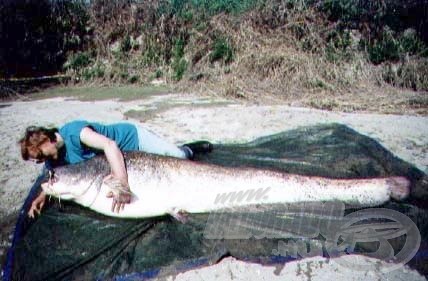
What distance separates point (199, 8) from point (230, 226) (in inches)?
358

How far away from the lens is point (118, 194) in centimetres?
278

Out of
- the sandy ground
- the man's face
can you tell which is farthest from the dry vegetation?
the man's face

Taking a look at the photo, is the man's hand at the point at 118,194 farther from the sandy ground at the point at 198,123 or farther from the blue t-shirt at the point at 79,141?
the sandy ground at the point at 198,123

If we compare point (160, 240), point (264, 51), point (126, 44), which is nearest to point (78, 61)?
point (126, 44)

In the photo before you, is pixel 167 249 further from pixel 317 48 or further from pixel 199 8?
pixel 199 8

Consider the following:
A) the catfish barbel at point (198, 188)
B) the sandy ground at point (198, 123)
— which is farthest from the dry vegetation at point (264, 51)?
the catfish barbel at point (198, 188)

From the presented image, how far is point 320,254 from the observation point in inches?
95.7

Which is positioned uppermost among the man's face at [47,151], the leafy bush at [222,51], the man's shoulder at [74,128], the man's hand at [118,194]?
the leafy bush at [222,51]

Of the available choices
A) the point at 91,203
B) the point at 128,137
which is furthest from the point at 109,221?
the point at 128,137

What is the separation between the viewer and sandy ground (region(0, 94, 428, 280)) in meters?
3.33

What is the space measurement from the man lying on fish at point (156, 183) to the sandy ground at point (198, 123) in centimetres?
59

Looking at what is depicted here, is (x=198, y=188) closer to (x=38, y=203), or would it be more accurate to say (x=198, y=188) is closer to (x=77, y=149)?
(x=77, y=149)

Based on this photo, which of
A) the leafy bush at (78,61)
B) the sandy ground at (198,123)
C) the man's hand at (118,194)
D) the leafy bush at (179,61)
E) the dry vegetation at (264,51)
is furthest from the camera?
the leafy bush at (78,61)

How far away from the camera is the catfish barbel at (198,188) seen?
2.81m
